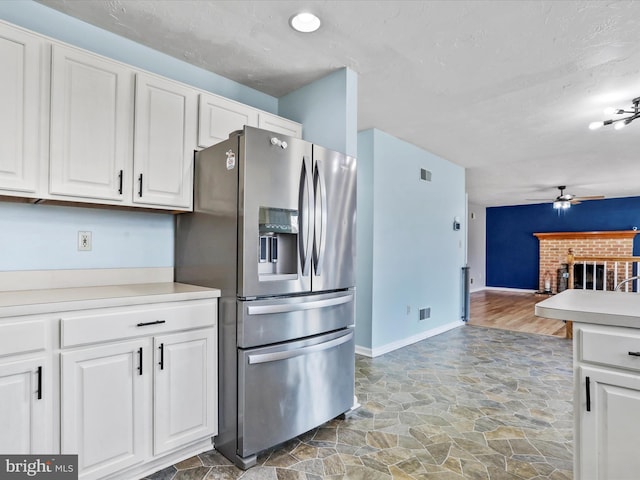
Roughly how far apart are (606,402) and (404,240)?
3.13 m

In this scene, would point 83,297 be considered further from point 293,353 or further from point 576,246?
point 576,246

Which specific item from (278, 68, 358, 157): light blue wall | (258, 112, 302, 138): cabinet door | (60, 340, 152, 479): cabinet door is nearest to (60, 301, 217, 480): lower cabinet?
(60, 340, 152, 479): cabinet door

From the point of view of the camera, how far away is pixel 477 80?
2787 mm

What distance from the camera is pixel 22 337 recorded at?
4.78 ft

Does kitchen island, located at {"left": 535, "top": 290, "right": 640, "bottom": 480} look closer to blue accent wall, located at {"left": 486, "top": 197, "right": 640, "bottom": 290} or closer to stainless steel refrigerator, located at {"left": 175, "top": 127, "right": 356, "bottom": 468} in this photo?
stainless steel refrigerator, located at {"left": 175, "top": 127, "right": 356, "bottom": 468}

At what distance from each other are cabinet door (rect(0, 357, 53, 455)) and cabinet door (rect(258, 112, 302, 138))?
1.93 meters

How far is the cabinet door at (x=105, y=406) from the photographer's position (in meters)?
1.58

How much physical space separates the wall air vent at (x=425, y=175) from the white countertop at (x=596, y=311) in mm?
3285

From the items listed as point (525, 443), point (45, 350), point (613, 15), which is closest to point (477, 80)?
point (613, 15)

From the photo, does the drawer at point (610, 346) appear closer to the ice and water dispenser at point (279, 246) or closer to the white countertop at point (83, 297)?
the ice and water dispenser at point (279, 246)

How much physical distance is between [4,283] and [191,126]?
133cm

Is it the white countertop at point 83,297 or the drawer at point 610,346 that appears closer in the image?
the drawer at point 610,346

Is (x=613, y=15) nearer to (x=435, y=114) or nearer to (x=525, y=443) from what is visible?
(x=435, y=114)

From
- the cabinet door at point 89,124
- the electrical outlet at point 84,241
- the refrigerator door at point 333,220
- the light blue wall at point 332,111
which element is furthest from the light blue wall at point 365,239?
the electrical outlet at point 84,241
